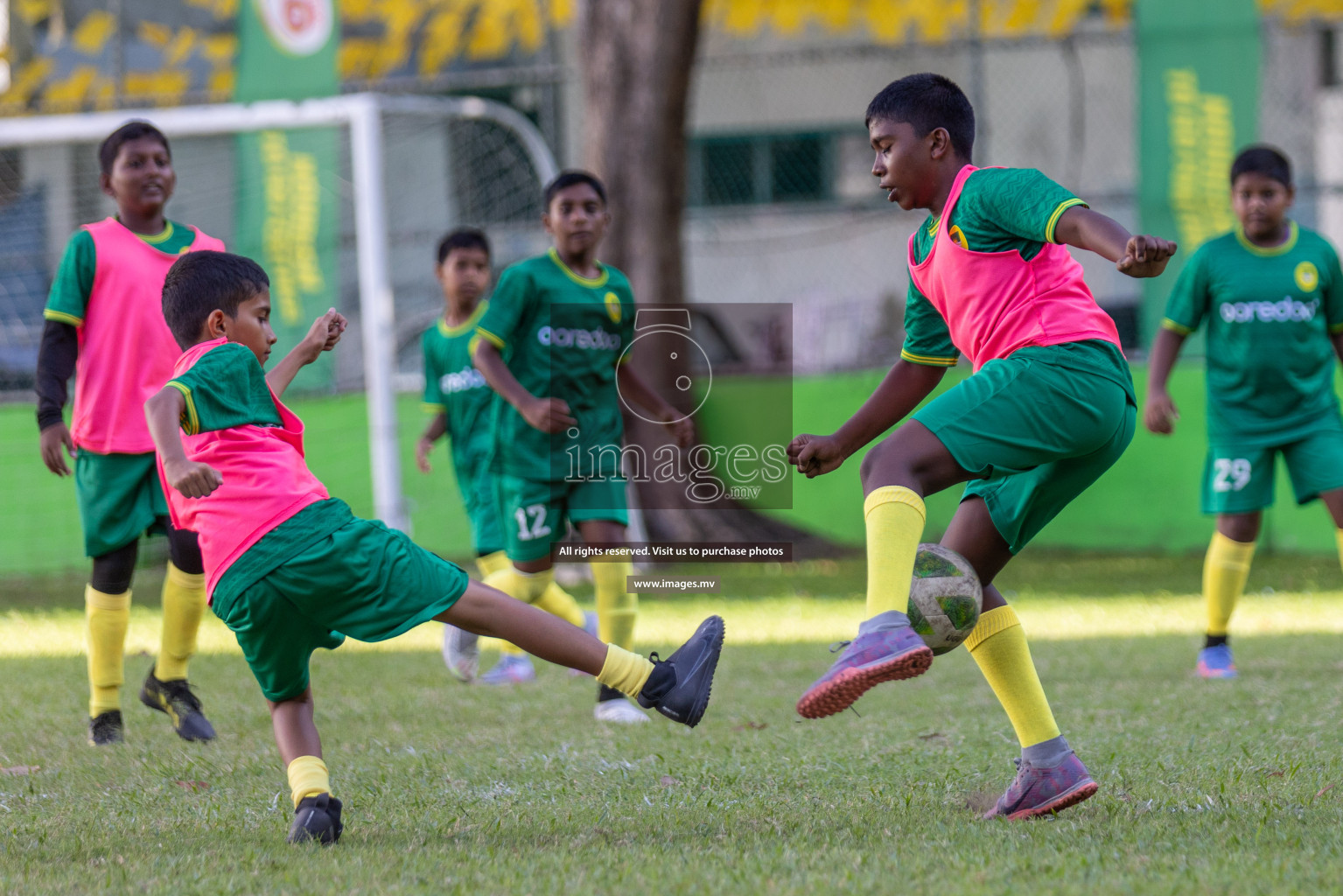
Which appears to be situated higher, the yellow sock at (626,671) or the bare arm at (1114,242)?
the bare arm at (1114,242)

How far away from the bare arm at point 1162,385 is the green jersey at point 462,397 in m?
3.11

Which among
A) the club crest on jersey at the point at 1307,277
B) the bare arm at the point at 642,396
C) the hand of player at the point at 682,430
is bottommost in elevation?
the hand of player at the point at 682,430

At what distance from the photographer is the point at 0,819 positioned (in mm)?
3758

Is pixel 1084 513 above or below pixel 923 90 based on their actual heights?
below

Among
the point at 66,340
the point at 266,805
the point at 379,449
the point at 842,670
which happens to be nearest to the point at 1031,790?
the point at 842,670

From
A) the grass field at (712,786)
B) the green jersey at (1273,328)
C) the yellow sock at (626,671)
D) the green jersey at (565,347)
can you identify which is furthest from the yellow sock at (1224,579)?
the yellow sock at (626,671)

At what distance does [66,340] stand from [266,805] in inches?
87.4

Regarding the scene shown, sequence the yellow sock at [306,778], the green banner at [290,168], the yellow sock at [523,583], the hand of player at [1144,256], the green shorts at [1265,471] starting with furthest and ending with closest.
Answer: the green banner at [290,168]
the green shorts at [1265,471]
the yellow sock at [523,583]
the yellow sock at [306,778]
the hand of player at [1144,256]

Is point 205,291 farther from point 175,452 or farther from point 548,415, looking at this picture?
point 548,415

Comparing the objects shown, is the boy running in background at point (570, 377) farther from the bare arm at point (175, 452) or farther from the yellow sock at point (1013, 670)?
the bare arm at point (175, 452)

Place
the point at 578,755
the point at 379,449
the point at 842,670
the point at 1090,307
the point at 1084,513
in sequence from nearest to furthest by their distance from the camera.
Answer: the point at 842,670, the point at 1090,307, the point at 578,755, the point at 379,449, the point at 1084,513

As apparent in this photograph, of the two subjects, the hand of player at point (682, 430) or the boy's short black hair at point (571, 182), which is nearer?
the hand of player at point (682, 430)

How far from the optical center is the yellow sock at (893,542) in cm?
323

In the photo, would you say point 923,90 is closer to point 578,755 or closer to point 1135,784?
point 1135,784
